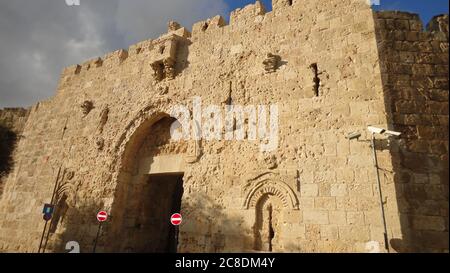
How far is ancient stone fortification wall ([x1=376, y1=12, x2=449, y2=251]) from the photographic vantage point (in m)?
4.75

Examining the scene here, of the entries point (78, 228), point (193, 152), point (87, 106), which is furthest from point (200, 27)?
point (78, 228)

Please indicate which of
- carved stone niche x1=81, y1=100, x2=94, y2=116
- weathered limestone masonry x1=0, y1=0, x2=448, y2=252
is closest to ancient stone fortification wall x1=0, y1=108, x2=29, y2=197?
weathered limestone masonry x1=0, y1=0, x2=448, y2=252

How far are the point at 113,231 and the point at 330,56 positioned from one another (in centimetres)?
709

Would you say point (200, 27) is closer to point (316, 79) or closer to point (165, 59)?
point (165, 59)

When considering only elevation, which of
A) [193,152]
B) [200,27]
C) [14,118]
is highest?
[200,27]

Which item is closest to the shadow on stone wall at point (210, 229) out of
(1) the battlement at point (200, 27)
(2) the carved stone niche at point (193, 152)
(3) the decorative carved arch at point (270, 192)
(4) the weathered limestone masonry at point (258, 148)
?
(4) the weathered limestone masonry at point (258, 148)

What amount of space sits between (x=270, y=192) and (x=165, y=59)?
4892 mm

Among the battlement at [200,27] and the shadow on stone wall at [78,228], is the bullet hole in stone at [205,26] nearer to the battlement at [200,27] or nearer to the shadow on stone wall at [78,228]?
the battlement at [200,27]

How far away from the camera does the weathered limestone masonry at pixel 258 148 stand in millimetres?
5121

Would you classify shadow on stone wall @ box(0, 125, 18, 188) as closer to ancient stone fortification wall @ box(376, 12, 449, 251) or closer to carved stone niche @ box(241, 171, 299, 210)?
carved stone niche @ box(241, 171, 299, 210)

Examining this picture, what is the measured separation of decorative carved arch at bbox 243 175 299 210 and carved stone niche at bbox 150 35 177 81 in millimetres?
4190

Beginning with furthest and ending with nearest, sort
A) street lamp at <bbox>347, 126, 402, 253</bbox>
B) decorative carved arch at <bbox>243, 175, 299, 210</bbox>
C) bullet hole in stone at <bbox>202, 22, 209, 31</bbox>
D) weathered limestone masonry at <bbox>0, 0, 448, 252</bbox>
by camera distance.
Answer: bullet hole in stone at <bbox>202, 22, 209, 31</bbox> < decorative carved arch at <bbox>243, 175, 299, 210</bbox> < weathered limestone masonry at <bbox>0, 0, 448, 252</bbox> < street lamp at <bbox>347, 126, 402, 253</bbox>

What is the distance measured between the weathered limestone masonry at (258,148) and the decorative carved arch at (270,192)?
0.08 ft

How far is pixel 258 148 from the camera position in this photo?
6.40 metres
